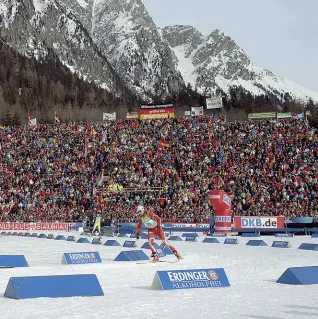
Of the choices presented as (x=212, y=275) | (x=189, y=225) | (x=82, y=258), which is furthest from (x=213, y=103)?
(x=212, y=275)

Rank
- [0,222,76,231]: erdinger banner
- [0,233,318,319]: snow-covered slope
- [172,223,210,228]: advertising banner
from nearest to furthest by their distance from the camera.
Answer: [0,233,318,319]: snow-covered slope → [172,223,210,228]: advertising banner → [0,222,76,231]: erdinger banner

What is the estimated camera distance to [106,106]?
132250mm

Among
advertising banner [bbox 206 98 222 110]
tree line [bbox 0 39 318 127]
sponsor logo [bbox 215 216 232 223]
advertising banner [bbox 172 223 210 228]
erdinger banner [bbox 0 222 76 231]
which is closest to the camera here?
sponsor logo [bbox 215 216 232 223]

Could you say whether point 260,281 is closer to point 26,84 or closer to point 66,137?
point 66,137

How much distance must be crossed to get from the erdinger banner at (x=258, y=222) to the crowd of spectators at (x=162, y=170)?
102 centimetres

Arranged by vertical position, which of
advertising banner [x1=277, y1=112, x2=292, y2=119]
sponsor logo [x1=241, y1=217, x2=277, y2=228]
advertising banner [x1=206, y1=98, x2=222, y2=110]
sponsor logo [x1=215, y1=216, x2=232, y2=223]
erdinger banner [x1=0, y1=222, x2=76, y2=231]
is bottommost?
erdinger banner [x1=0, y1=222, x2=76, y2=231]

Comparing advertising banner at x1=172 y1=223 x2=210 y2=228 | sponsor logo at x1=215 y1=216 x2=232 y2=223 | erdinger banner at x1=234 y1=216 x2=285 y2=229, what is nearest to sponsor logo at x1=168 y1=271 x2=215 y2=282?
sponsor logo at x1=215 y1=216 x2=232 y2=223

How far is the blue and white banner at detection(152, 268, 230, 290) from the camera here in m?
11.1

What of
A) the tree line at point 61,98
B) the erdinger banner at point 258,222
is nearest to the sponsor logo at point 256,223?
the erdinger banner at point 258,222

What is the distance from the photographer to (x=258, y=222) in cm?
3366

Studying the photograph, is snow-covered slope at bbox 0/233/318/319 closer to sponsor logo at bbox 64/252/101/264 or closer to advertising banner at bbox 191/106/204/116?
sponsor logo at bbox 64/252/101/264

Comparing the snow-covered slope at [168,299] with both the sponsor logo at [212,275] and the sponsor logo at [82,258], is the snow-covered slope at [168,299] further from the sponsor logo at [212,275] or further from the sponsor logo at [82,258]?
the sponsor logo at [82,258]

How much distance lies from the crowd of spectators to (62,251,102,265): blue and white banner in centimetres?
1951

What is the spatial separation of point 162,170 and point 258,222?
46.4 ft
